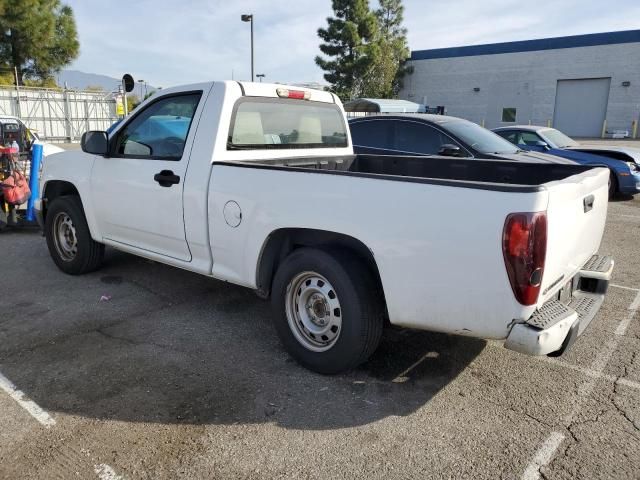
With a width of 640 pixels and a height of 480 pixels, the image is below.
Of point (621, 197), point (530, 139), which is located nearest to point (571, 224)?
point (530, 139)

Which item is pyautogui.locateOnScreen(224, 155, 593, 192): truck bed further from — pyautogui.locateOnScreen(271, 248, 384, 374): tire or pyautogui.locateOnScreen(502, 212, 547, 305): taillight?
pyautogui.locateOnScreen(502, 212, 547, 305): taillight

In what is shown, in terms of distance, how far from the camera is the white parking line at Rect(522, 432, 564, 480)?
100 inches

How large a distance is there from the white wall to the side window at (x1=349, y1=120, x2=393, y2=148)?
3656 centimetres

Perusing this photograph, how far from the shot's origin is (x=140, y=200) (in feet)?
14.6

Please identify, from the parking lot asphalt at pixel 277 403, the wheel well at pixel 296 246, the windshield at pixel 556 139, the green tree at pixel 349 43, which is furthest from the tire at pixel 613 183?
the green tree at pixel 349 43

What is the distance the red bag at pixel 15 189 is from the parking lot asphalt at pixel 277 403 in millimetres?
3533

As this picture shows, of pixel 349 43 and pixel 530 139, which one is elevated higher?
pixel 349 43

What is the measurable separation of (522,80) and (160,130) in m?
43.4

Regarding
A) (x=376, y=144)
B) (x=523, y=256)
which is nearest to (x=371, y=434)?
(x=523, y=256)

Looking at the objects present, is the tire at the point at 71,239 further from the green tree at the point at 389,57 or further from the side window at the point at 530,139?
the green tree at the point at 389,57

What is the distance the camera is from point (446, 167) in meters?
4.65

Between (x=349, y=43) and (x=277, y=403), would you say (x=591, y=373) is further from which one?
(x=349, y=43)

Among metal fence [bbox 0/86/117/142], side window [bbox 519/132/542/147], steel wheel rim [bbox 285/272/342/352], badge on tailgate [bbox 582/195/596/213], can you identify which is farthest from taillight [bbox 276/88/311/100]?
metal fence [bbox 0/86/117/142]

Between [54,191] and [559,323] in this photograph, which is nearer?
[559,323]
